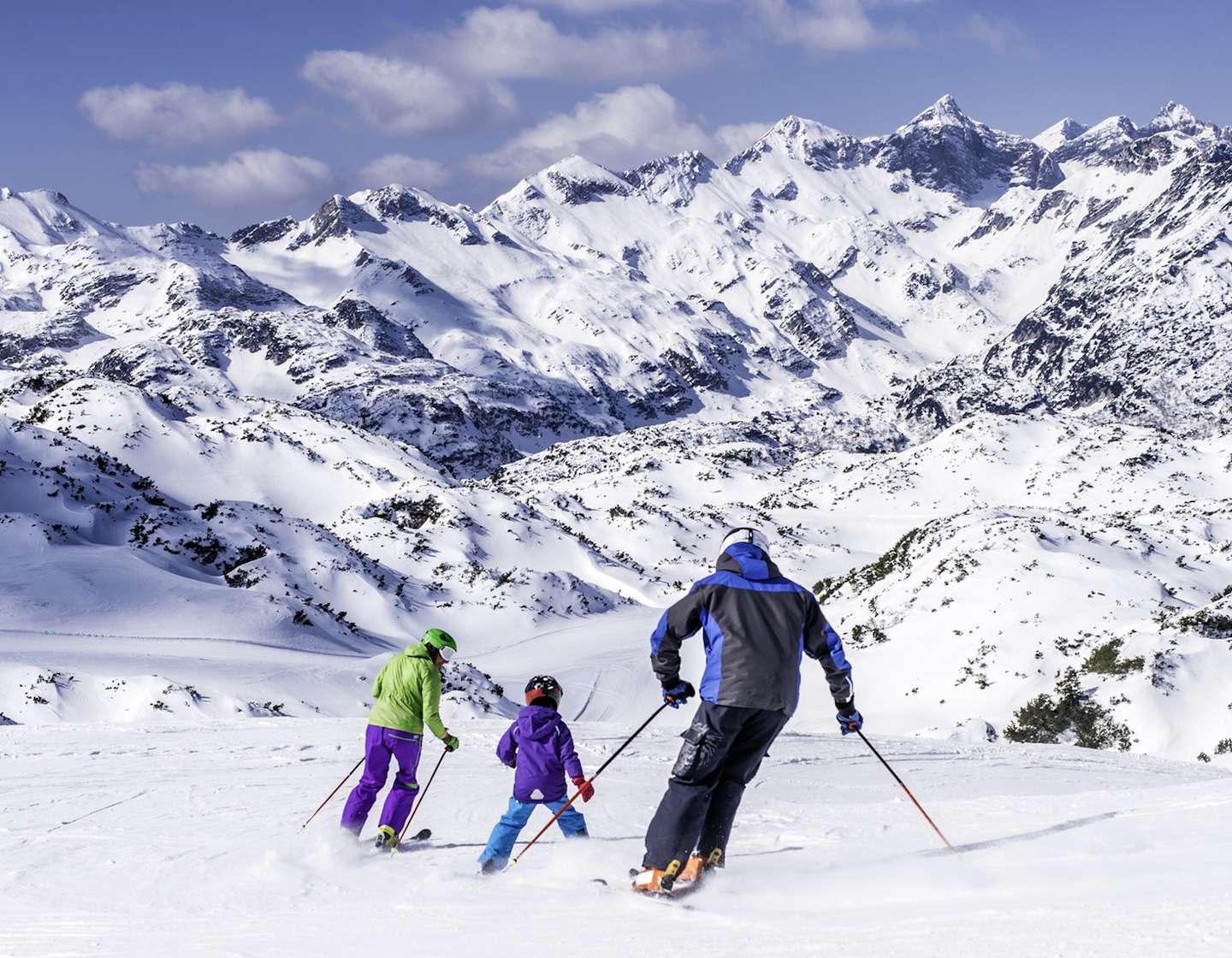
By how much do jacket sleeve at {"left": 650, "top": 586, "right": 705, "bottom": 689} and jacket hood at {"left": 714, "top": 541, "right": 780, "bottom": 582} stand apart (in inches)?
9.7

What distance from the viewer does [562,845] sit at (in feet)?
21.6

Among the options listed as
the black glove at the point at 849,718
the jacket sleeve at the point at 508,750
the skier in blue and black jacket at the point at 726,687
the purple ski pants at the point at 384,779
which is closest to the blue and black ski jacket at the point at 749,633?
the skier in blue and black jacket at the point at 726,687

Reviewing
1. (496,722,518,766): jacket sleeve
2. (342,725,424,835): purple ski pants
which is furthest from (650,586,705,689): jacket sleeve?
(342,725,424,835): purple ski pants

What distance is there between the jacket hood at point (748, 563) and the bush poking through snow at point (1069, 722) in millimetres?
13614

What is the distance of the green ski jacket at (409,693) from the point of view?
7.11 m

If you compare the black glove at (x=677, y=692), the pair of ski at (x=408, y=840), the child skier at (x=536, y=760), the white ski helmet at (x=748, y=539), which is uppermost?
the white ski helmet at (x=748, y=539)

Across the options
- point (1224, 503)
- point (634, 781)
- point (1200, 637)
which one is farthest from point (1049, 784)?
point (1224, 503)

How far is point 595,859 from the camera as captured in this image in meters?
6.30

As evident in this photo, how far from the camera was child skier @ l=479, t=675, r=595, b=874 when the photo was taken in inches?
250

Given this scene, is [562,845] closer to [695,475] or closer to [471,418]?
[695,475]

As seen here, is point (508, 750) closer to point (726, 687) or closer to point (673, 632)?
point (673, 632)

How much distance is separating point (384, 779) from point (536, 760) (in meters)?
1.53

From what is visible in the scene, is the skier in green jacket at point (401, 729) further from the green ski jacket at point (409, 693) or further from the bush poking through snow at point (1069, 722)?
the bush poking through snow at point (1069, 722)

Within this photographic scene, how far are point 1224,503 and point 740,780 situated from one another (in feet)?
158
